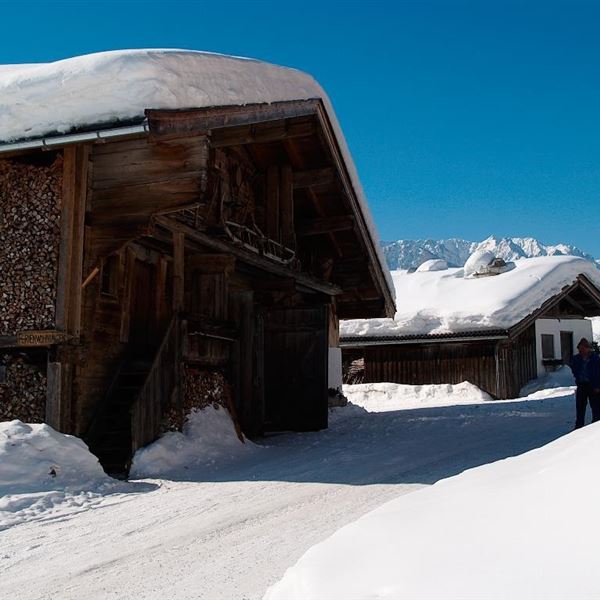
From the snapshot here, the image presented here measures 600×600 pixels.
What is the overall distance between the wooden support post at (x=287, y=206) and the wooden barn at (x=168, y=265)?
29 mm

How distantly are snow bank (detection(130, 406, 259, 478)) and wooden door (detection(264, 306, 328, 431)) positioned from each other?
3373 mm

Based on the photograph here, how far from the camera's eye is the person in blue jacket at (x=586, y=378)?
10.5 meters

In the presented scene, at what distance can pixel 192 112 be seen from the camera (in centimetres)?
882

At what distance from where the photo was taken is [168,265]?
12.3 metres

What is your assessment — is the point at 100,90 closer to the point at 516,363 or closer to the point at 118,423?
the point at 118,423

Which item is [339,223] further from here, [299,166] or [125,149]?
[125,149]

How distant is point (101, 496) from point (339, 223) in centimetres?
916

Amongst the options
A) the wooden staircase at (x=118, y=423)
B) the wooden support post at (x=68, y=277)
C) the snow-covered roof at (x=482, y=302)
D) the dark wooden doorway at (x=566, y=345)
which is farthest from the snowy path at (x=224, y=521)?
the dark wooden doorway at (x=566, y=345)

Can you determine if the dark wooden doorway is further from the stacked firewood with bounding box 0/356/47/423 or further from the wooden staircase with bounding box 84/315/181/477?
the stacked firewood with bounding box 0/356/47/423

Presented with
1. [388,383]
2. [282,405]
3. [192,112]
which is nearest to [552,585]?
[192,112]

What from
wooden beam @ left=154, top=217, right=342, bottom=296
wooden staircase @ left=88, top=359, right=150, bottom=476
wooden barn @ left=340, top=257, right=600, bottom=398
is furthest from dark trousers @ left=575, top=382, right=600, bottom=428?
wooden barn @ left=340, top=257, right=600, bottom=398

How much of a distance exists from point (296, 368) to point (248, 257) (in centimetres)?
306

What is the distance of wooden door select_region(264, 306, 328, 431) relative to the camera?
46.8ft

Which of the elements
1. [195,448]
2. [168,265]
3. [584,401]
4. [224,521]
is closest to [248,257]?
[168,265]
